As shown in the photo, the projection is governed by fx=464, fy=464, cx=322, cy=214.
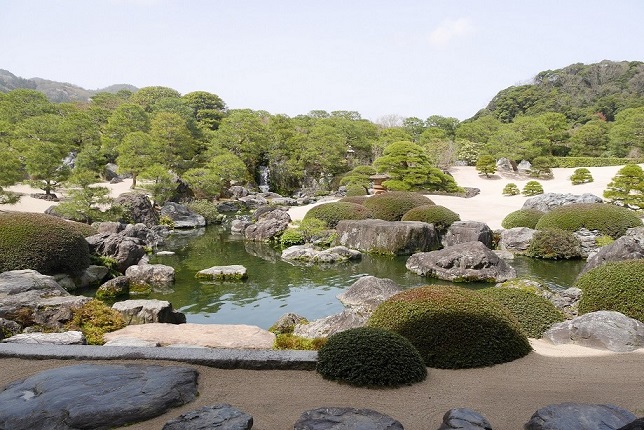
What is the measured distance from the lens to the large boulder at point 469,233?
17.8 meters

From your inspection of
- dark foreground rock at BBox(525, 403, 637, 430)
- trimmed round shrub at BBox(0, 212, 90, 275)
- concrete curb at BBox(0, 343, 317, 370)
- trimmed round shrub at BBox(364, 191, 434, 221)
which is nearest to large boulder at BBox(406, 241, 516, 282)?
trimmed round shrub at BBox(364, 191, 434, 221)

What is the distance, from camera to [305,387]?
15.5 ft

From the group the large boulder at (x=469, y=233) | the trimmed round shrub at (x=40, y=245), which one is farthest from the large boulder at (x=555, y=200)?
the trimmed round shrub at (x=40, y=245)

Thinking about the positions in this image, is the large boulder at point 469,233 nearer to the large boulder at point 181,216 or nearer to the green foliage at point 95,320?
the green foliage at point 95,320

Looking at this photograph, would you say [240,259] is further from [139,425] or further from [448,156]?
[448,156]

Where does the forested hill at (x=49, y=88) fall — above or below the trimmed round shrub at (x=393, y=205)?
above

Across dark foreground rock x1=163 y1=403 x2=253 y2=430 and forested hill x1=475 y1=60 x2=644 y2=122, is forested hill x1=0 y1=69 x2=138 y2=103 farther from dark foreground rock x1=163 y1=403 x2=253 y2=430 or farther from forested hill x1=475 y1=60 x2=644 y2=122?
dark foreground rock x1=163 y1=403 x2=253 y2=430

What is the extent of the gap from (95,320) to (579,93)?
7510cm

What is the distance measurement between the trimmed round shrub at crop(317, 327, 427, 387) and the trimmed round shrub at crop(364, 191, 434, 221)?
696 inches

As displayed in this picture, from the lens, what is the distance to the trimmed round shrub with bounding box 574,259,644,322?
7.54 m

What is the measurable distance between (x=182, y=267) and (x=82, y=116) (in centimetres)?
2650

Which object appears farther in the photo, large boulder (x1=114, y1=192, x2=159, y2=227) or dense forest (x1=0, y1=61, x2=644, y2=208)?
dense forest (x1=0, y1=61, x2=644, y2=208)

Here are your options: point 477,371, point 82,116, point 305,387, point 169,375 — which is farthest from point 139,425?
point 82,116

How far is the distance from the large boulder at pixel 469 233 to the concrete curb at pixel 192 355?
543 inches
